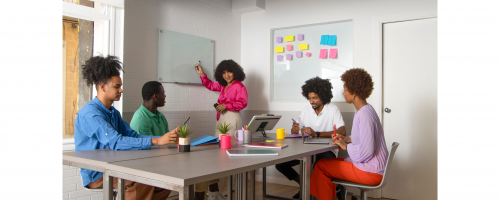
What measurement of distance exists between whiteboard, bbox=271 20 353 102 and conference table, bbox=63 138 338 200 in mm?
2102

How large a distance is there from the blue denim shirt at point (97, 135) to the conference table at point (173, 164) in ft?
0.22

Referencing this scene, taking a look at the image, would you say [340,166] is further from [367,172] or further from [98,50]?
[98,50]

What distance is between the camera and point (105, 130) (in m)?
2.05

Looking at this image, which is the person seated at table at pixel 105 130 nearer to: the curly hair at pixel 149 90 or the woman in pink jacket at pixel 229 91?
the curly hair at pixel 149 90

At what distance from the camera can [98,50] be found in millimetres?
3029

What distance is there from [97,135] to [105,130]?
0.09 meters

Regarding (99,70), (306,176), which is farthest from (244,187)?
(99,70)

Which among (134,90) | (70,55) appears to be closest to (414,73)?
(134,90)

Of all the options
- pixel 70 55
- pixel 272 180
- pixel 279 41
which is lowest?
pixel 272 180

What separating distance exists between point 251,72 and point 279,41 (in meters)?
0.63

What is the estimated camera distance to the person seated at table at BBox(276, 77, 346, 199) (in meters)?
3.42

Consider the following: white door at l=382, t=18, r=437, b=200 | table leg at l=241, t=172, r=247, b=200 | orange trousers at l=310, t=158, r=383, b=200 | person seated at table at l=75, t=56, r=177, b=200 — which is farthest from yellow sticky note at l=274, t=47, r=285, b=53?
person seated at table at l=75, t=56, r=177, b=200

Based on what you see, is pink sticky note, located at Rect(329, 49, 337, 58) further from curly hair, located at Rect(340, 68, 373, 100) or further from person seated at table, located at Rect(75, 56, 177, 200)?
person seated at table, located at Rect(75, 56, 177, 200)
